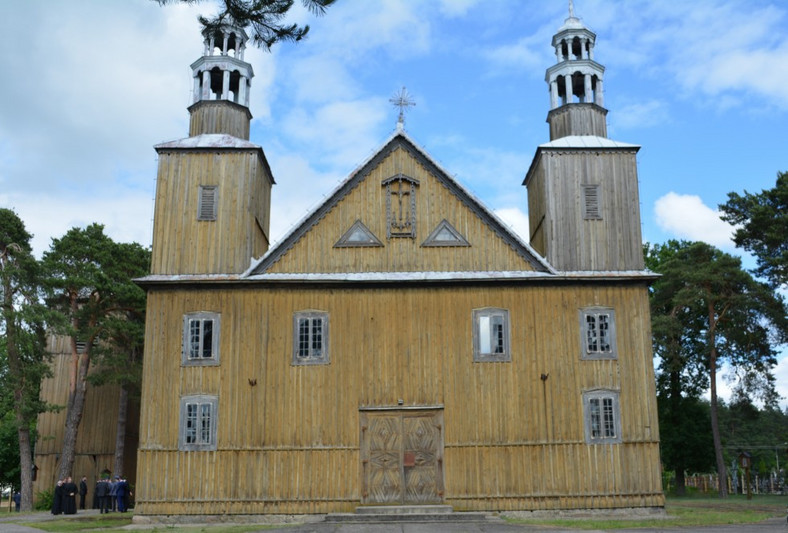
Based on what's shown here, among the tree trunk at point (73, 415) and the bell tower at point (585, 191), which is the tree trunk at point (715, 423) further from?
the tree trunk at point (73, 415)

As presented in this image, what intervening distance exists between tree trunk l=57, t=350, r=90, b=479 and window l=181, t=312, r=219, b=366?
11.7 metres

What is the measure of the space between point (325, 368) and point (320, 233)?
415cm

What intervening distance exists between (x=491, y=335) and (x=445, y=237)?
10.9 ft

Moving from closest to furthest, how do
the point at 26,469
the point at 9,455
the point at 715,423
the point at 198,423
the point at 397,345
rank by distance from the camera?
the point at 198,423
the point at 397,345
the point at 26,469
the point at 715,423
the point at 9,455

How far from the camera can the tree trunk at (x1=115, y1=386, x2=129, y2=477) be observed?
3256 cm

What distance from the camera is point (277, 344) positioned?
23078 millimetres

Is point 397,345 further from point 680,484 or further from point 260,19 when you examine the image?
point 680,484

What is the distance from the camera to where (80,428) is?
116 feet

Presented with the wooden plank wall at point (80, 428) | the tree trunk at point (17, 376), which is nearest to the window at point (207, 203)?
the tree trunk at point (17, 376)

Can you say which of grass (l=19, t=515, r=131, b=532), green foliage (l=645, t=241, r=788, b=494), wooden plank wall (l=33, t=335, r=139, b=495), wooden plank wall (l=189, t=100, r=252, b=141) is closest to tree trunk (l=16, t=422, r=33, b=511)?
wooden plank wall (l=33, t=335, r=139, b=495)

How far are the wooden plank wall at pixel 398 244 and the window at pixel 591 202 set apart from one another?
264cm

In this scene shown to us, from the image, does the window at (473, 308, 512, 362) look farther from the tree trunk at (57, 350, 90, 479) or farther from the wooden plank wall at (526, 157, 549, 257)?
the tree trunk at (57, 350, 90, 479)

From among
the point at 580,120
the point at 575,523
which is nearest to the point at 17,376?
the point at 575,523

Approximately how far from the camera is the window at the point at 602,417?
22.5 metres
